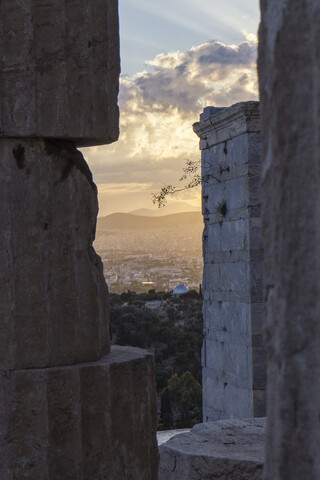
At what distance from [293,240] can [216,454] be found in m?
4.04

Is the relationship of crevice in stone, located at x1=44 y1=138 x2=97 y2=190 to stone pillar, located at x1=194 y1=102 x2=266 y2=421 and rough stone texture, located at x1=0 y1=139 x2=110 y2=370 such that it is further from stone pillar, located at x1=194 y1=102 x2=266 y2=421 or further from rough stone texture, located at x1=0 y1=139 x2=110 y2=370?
stone pillar, located at x1=194 y1=102 x2=266 y2=421

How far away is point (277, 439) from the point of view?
167 centimetres

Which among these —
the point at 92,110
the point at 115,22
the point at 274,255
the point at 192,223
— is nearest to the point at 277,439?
the point at 274,255

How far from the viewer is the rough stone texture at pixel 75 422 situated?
337cm

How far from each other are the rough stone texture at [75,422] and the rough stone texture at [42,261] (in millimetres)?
105

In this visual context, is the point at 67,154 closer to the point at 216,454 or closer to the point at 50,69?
the point at 50,69

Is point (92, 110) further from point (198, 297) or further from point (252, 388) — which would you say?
point (198, 297)

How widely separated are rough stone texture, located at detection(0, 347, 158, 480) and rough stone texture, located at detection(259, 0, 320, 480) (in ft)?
6.09

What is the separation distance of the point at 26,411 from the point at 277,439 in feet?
6.35

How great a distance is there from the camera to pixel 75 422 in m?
3.45

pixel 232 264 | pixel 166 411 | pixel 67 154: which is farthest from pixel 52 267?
pixel 166 411

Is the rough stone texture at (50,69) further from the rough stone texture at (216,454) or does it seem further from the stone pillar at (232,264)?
the stone pillar at (232,264)

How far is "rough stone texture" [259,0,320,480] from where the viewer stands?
1.60 metres

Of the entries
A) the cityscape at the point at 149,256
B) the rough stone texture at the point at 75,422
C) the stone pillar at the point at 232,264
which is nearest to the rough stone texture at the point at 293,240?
A: the rough stone texture at the point at 75,422
